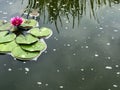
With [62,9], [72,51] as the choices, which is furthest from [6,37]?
[62,9]

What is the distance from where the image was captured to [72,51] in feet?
15.3

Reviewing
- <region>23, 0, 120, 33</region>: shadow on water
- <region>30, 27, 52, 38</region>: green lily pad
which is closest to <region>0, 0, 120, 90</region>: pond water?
<region>23, 0, 120, 33</region>: shadow on water

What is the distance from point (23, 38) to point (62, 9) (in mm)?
1184

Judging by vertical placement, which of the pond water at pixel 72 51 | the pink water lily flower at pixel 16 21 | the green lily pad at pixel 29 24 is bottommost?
the pond water at pixel 72 51

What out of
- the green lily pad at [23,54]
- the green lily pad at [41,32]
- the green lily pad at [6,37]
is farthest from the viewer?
the green lily pad at [41,32]

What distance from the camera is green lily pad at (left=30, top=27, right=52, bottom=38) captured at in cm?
492

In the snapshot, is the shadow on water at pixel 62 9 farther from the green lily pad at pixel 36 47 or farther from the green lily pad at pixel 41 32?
the green lily pad at pixel 36 47

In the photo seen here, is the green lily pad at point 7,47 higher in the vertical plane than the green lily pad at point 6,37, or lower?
lower

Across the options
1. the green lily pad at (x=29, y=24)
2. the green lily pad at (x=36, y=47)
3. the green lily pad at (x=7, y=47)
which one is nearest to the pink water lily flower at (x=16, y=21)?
the green lily pad at (x=29, y=24)

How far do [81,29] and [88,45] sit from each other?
48cm

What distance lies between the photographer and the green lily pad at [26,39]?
470 centimetres

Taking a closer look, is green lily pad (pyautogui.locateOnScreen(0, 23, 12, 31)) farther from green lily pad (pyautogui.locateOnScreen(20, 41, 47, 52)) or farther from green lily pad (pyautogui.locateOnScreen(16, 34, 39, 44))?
green lily pad (pyautogui.locateOnScreen(20, 41, 47, 52))

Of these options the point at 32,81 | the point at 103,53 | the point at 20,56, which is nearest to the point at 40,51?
the point at 20,56

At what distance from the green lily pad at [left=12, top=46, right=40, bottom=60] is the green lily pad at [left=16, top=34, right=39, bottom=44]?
176mm
